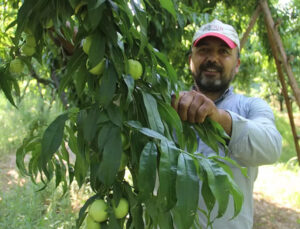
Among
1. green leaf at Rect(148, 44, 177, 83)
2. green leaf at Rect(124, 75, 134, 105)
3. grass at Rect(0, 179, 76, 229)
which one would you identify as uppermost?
green leaf at Rect(148, 44, 177, 83)

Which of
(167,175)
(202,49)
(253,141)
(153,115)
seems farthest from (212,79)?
(167,175)

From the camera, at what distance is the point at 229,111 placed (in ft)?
3.38

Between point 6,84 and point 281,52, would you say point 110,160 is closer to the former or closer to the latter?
point 6,84

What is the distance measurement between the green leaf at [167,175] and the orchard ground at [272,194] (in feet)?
8.00

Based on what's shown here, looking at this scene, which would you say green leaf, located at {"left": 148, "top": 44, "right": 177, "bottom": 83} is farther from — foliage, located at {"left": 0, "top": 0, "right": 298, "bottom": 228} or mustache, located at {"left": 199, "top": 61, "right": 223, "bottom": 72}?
mustache, located at {"left": 199, "top": 61, "right": 223, "bottom": 72}

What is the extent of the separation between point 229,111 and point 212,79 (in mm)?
529

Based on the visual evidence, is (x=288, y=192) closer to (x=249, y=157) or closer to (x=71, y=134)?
(x=249, y=157)

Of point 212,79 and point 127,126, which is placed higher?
point 212,79

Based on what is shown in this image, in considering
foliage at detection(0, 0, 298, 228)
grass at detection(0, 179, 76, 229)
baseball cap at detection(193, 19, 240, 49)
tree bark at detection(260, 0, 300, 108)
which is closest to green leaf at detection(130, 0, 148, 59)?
foliage at detection(0, 0, 298, 228)

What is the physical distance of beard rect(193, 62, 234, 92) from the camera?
5.02 feet

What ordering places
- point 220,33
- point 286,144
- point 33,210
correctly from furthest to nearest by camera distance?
point 286,144, point 33,210, point 220,33

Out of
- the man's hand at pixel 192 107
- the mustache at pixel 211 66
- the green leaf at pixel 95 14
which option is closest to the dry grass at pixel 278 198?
the mustache at pixel 211 66

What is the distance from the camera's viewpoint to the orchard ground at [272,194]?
3372mm

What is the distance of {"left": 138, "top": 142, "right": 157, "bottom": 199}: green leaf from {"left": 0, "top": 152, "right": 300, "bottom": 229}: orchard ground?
95.8 inches
